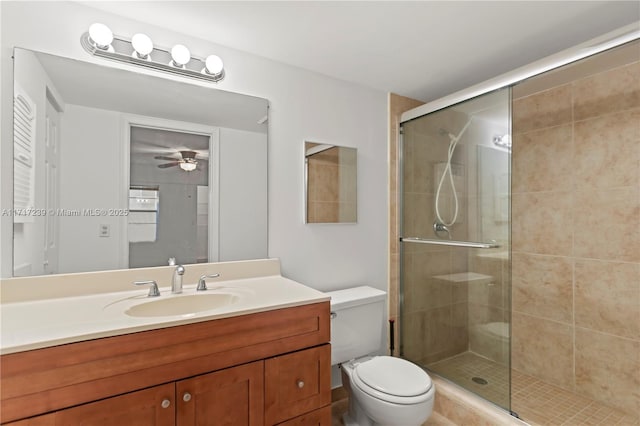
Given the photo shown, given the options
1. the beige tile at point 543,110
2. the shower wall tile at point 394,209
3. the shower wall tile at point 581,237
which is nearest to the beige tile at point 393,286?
the shower wall tile at point 394,209

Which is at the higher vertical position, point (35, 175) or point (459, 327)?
point (35, 175)

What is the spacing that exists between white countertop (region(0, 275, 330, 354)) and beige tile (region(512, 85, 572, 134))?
2221 mm

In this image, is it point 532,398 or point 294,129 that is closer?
point 294,129

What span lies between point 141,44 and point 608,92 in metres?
2.79

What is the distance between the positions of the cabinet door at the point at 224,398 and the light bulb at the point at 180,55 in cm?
144

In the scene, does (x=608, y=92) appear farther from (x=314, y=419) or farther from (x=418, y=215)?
(x=314, y=419)

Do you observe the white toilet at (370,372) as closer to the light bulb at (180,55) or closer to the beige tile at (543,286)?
the beige tile at (543,286)

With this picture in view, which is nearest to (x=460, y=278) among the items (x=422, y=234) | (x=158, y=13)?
(x=422, y=234)

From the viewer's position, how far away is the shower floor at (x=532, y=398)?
6.39 feet

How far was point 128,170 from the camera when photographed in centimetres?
157

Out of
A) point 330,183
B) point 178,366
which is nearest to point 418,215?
point 330,183

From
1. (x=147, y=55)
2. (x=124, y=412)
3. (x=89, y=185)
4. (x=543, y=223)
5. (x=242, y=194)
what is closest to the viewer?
(x=124, y=412)

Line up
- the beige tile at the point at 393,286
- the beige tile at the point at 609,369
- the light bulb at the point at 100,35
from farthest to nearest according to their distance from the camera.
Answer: the beige tile at the point at 393,286, the beige tile at the point at 609,369, the light bulb at the point at 100,35

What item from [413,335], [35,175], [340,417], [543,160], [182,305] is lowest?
[340,417]
